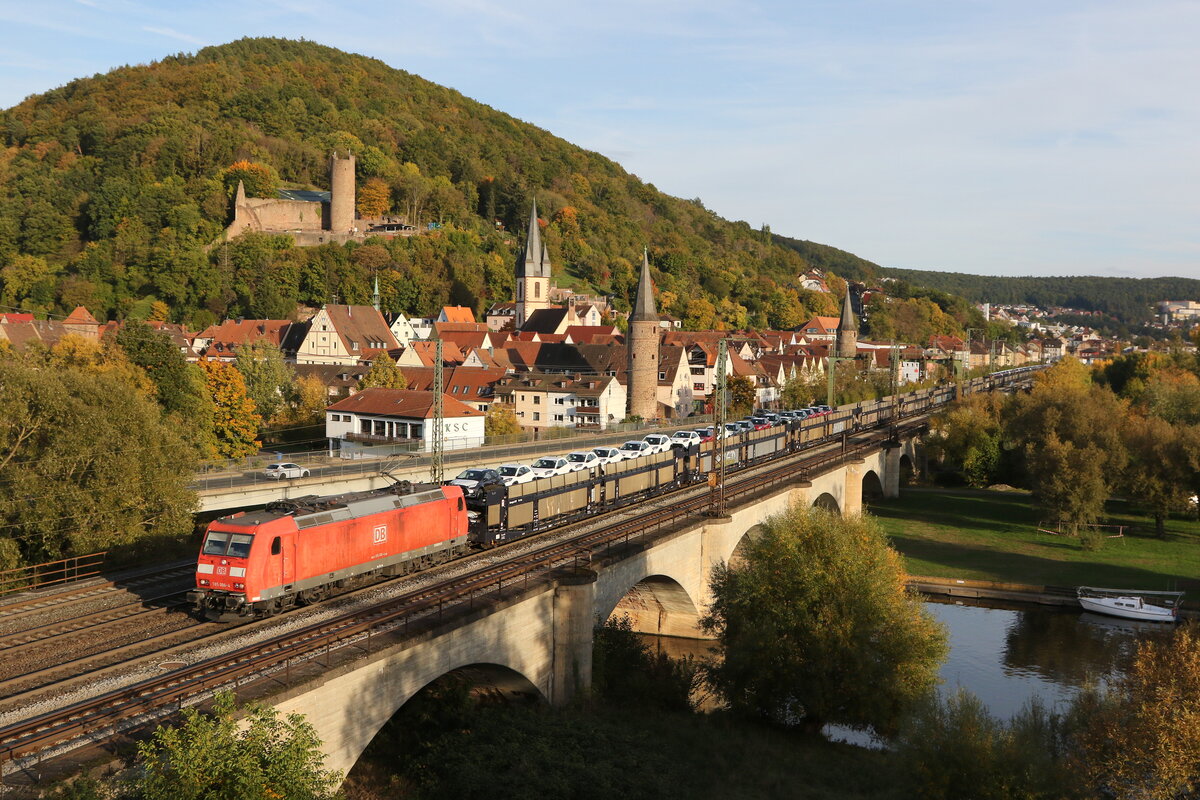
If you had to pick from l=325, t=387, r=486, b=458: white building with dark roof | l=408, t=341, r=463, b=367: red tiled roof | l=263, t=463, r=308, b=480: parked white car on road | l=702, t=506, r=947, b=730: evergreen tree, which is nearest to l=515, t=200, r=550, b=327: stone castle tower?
l=408, t=341, r=463, b=367: red tiled roof

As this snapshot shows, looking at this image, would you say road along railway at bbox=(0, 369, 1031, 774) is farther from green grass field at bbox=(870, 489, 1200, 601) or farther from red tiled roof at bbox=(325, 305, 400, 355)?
red tiled roof at bbox=(325, 305, 400, 355)

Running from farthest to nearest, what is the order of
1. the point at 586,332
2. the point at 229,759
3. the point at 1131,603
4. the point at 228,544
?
the point at 586,332
the point at 1131,603
the point at 228,544
the point at 229,759

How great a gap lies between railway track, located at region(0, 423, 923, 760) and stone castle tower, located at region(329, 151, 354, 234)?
453 ft

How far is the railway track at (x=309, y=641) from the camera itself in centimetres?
1694

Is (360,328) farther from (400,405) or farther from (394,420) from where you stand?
(394,420)

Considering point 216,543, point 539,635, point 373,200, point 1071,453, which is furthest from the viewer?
point 373,200

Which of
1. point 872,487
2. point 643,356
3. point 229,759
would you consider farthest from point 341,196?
point 229,759

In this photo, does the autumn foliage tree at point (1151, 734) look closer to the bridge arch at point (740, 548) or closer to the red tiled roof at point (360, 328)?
the bridge arch at point (740, 548)

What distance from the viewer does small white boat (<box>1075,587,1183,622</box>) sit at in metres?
45.1

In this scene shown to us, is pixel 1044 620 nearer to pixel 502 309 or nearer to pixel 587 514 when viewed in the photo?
pixel 587 514

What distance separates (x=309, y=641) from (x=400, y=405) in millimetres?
47825

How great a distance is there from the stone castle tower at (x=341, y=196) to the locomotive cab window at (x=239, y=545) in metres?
148

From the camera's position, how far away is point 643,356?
88875 millimetres

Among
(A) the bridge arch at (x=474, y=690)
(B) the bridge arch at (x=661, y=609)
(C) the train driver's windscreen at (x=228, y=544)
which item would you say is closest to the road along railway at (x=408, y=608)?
(C) the train driver's windscreen at (x=228, y=544)
